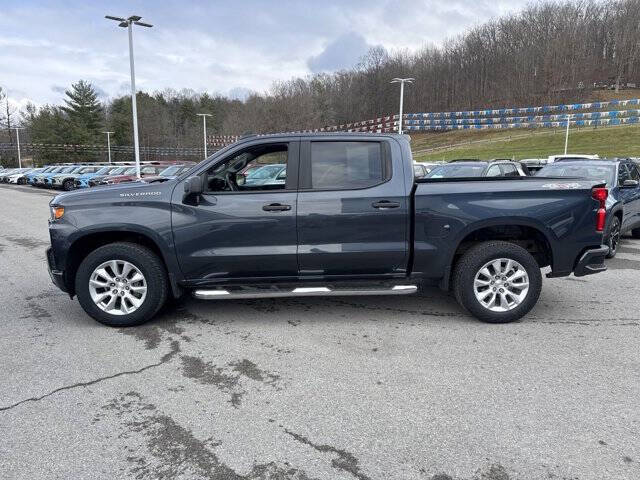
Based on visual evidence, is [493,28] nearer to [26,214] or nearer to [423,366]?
[26,214]

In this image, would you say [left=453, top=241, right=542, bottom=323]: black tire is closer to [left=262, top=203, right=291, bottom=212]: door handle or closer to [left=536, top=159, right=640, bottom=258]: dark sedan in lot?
[left=262, top=203, right=291, bottom=212]: door handle

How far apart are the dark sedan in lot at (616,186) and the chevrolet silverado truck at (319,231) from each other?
351 centimetres

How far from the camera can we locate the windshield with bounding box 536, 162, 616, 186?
865cm

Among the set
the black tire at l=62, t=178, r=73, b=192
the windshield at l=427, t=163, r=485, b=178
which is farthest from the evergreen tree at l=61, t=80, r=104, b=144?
the windshield at l=427, t=163, r=485, b=178

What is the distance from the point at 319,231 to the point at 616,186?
250 inches

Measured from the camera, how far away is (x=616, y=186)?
8352 millimetres

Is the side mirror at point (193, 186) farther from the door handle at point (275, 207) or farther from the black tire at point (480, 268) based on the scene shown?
the black tire at point (480, 268)

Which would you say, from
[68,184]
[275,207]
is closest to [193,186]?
[275,207]

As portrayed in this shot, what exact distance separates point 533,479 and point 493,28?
93.6 metres

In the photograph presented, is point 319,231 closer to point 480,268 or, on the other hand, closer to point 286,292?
point 286,292

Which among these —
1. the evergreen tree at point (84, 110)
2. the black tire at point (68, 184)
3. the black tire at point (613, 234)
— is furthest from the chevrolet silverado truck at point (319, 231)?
the evergreen tree at point (84, 110)

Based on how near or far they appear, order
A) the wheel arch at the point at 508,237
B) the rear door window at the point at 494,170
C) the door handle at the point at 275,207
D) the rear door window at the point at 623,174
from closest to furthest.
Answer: the door handle at the point at 275,207
the wheel arch at the point at 508,237
the rear door window at the point at 623,174
the rear door window at the point at 494,170

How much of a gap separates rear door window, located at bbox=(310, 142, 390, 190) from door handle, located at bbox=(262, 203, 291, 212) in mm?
356

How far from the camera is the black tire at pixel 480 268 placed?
190 inches
